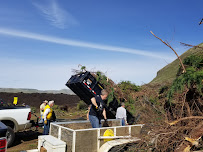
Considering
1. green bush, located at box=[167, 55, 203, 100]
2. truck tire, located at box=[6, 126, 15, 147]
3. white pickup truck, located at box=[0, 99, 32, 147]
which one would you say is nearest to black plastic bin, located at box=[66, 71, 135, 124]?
white pickup truck, located at box=[0, 99, 32, 147]

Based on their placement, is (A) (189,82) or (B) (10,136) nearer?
(A) (189,82)

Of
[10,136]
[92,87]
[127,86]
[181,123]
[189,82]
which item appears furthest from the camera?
[127,86]

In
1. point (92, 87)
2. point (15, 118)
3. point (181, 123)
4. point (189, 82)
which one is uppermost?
point (92, 87)

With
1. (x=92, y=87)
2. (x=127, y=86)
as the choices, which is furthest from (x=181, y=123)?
(x=127, y=86)

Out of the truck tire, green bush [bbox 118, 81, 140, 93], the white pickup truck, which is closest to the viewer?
the truck tire

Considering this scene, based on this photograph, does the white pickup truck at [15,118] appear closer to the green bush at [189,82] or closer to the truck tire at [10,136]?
the truck tire at [10,136]

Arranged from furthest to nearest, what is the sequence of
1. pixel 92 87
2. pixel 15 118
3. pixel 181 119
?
pixel 92 87 < pixel 15 118 < pixel 181 119

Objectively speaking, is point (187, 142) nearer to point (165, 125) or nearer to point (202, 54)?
point (165, 125)

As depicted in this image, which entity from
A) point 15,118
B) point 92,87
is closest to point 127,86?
point 92,87

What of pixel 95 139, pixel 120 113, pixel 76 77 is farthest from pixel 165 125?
pixel 76 77

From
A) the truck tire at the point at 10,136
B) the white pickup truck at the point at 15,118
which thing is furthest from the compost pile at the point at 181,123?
the white pickup truck at the point at 15,118

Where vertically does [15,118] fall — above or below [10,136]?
above

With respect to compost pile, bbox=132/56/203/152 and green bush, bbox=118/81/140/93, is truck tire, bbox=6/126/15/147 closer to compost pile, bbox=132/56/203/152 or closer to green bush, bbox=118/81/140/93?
green bush, bbox=118/81/140/93

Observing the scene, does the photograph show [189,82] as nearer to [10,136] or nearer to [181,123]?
[181,123]
